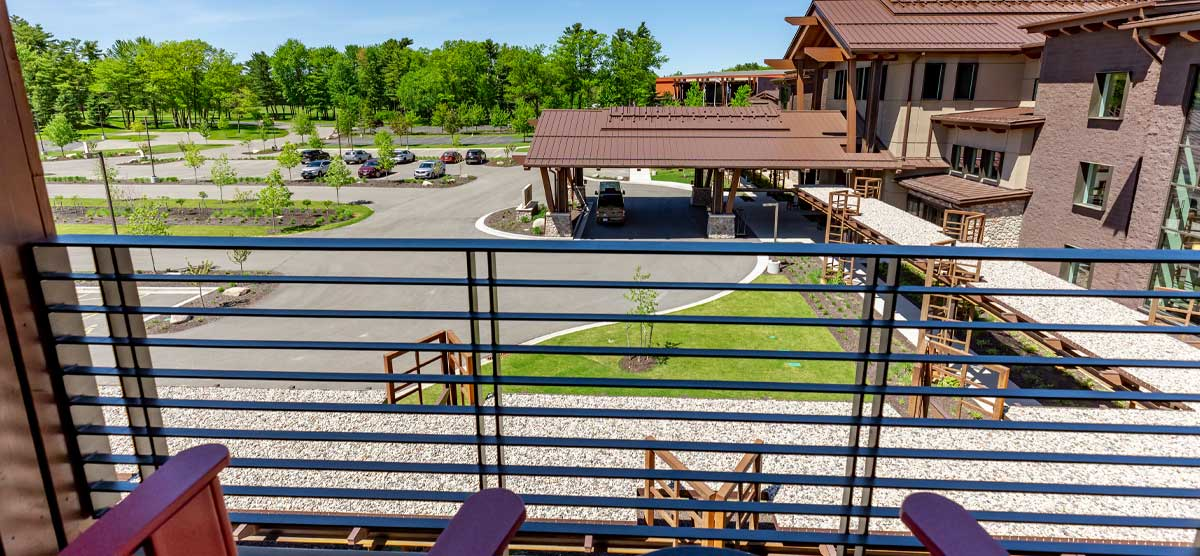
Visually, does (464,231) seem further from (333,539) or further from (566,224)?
(333,539)

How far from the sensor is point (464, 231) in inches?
933

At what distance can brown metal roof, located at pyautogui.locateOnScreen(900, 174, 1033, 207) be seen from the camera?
18.6 meters

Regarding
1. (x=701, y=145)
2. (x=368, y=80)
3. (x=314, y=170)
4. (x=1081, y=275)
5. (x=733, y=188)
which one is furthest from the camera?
(x=368, y=80)

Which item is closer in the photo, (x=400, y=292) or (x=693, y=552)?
(x=693, y=552)

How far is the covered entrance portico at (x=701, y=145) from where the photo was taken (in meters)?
21.5

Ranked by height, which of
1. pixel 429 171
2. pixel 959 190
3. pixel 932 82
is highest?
pixel 932 82

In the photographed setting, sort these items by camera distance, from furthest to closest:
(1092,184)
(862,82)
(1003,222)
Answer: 1. (862,82)
2. (1003,222)
3. (1092,184)

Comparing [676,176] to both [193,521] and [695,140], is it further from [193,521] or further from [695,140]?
[193,521]

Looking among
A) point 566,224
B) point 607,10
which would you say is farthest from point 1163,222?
point 607,10

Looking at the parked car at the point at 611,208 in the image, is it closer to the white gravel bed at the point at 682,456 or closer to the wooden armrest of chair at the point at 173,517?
the white gravel bed at the point at 682,456

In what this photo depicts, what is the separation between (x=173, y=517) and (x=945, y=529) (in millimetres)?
1739

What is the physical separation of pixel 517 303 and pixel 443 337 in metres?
6.51

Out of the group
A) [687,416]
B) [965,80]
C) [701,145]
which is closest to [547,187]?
[701,145]

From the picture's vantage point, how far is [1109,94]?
15.4 meters
